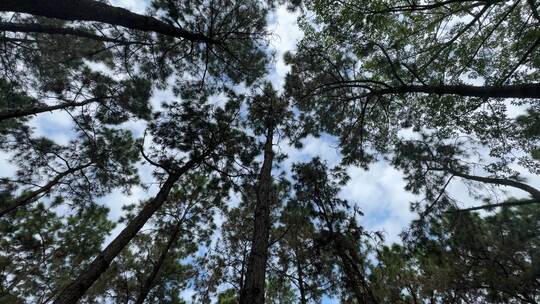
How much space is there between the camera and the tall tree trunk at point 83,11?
239 centimetres

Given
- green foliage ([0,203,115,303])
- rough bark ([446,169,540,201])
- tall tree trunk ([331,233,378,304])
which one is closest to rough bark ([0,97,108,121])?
green foliage ([0,203,115,303])

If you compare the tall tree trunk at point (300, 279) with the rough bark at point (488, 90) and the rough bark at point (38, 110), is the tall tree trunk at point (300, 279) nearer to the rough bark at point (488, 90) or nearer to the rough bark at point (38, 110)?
the rough bark at point (488, 90)

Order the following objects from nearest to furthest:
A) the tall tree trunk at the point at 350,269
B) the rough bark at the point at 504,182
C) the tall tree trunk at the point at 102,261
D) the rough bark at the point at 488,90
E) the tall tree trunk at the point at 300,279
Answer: the rough bark at the point at 488,90 < the tall tree trunk at the point at 102,261 < the rough bark at the point at 504,182 < the tall tree trunk at the point at 350,269 < the tall tree trunk at the point at 300,279

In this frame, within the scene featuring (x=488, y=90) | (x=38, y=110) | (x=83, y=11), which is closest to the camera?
(x=83, y=11)

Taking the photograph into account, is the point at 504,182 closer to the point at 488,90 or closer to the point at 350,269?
the point at 488,90

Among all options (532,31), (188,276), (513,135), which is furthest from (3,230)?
(532,31)

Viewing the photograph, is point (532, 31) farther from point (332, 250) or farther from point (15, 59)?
point (15, 59)

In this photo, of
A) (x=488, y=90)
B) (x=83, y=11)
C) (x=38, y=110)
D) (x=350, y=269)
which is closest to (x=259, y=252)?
(x=350, y=269)

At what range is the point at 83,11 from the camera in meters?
2.77

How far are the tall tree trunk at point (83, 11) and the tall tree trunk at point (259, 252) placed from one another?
3304 millimetres

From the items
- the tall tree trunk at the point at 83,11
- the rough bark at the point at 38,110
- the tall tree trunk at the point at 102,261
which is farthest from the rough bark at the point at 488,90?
the rough bark at the point at 38,110

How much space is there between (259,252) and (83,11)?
3808 millimetres

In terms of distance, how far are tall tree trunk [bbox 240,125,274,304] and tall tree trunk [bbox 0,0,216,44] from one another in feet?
10.8

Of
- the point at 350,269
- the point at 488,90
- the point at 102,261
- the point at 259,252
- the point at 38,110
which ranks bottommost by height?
the point at 102,261
